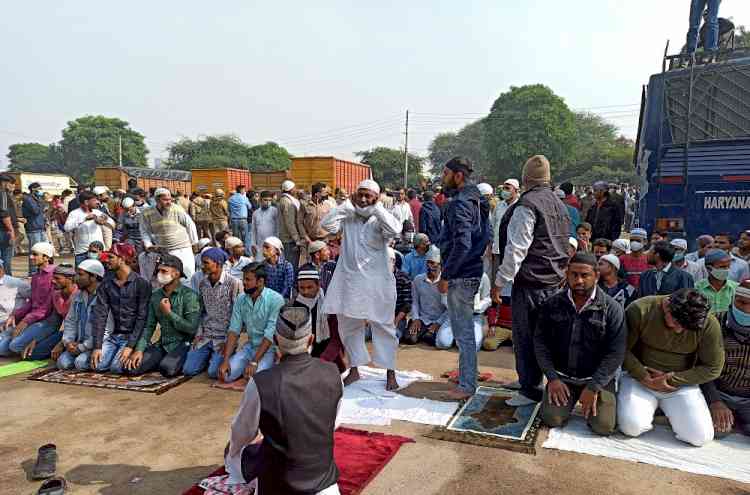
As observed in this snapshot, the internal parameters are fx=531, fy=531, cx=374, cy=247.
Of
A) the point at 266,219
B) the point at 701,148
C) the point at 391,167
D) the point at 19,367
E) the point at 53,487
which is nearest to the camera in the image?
the point at 53,487

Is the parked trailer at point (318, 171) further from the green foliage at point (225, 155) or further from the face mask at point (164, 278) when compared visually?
the green foliage at point (225, 155)

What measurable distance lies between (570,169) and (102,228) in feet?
140

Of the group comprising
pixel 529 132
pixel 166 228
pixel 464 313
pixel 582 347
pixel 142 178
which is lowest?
pixel 582 347

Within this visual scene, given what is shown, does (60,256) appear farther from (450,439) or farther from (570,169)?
(570,169)

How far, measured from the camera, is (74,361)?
18.0 feet

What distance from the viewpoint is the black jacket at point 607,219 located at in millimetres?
8367

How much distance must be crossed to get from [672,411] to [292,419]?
2.96 metres

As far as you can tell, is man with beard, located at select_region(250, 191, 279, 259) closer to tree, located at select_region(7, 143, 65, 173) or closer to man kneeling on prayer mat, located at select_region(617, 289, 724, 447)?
man kneeling on prayer mat, located at select_region(617, 289, 724, 447)

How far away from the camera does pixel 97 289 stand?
5469 mm

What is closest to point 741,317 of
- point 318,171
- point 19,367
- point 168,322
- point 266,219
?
point 168,322

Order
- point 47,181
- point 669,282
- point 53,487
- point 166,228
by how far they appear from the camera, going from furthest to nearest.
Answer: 1. point 47,181
2. point 166,228
3. point 669,282
4. point 53,487

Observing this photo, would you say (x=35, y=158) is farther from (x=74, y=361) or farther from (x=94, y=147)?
(x=74, y=361)

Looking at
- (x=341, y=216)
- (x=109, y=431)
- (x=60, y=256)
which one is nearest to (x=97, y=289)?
(x=109, y=431)

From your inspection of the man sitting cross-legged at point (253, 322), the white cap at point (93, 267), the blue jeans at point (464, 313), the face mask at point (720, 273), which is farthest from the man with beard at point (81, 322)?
the face mask at point (720, 273)
